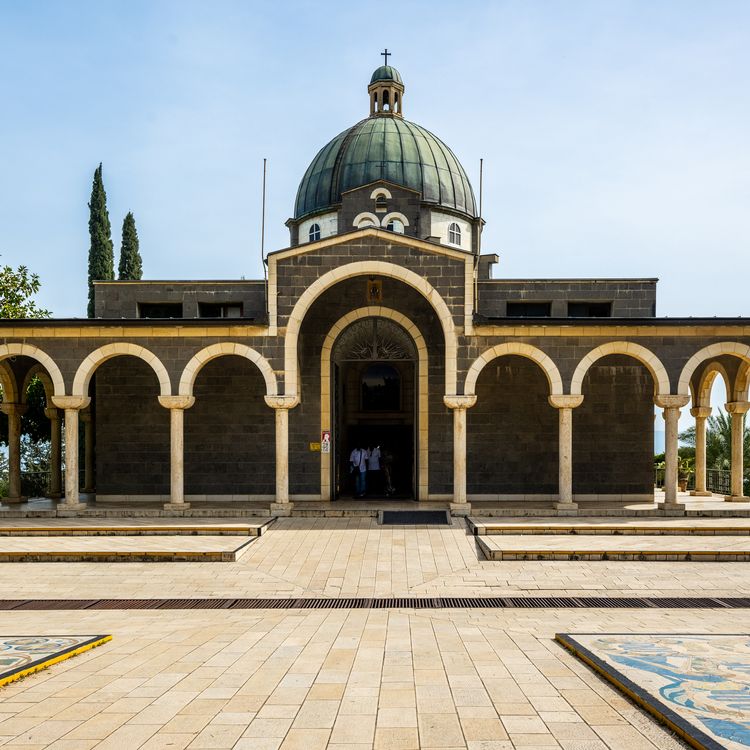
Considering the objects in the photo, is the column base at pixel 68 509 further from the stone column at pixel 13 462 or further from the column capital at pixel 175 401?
the stone column at pixel 13 462

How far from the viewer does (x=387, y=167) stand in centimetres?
2809

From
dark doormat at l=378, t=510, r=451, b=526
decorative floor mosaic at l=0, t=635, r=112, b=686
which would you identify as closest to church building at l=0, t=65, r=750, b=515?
dark doormat at l=378, t=510, r=451, b=526

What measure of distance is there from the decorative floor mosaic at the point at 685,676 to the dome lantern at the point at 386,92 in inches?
1080

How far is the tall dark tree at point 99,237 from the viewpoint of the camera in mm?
35750

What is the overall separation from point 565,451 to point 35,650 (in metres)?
14.8

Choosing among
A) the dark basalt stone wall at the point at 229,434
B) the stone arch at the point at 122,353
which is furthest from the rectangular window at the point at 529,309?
the stone arch at the point at 122,353

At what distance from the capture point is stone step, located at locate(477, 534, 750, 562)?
14.5m

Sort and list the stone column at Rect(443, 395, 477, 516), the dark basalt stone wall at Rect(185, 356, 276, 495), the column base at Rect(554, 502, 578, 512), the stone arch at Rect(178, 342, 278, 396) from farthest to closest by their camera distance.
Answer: the dark basalt stone wall at Rect(185, 356, 276, 495) → the stone arch at Rect(178, 342, 278, 396) → the stone column at Rect(443, 395, 477, 516) → the column base at Rect(554, 502, 578, 512)

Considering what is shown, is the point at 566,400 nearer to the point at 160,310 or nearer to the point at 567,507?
the point at 567,507

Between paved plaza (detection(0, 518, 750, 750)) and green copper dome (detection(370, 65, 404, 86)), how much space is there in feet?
77.8

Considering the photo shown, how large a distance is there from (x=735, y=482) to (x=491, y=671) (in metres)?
18.5

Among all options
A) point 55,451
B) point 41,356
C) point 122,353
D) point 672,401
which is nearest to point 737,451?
point 672,401

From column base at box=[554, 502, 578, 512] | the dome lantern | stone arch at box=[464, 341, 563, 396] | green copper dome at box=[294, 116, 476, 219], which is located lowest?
column base at box=[554, 502, 578, 512]

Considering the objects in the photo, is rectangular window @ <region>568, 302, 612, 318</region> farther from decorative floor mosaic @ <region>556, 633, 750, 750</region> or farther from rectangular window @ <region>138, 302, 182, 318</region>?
decorative floor mosaic @ <region>556, 633, 750, 750</region>
